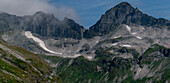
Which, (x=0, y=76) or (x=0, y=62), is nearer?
(x=0, y=76)

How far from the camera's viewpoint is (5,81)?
136 metres

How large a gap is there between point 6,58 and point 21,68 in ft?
47.4

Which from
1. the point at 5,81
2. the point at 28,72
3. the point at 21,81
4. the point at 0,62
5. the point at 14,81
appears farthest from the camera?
the point at 28,72

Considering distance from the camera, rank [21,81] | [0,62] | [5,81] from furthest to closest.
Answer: [0,62] < [21,81] < [5,81]

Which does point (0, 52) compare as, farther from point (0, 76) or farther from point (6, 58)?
point (0, 76)

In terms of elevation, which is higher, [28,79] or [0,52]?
[0,52]

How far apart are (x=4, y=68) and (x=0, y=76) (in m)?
25.0

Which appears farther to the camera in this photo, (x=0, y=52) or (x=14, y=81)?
(x=0, y=52)

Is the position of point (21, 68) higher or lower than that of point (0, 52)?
lower

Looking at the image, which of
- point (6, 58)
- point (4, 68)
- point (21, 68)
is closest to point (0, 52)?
point (6, 58)

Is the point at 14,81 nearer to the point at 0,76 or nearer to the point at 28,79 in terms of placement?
the point at 0,76

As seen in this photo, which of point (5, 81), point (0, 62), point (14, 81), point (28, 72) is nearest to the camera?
point (5, 81)

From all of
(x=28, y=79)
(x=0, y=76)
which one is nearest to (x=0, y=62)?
(x=28, y=79)

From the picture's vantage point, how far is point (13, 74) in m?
163
